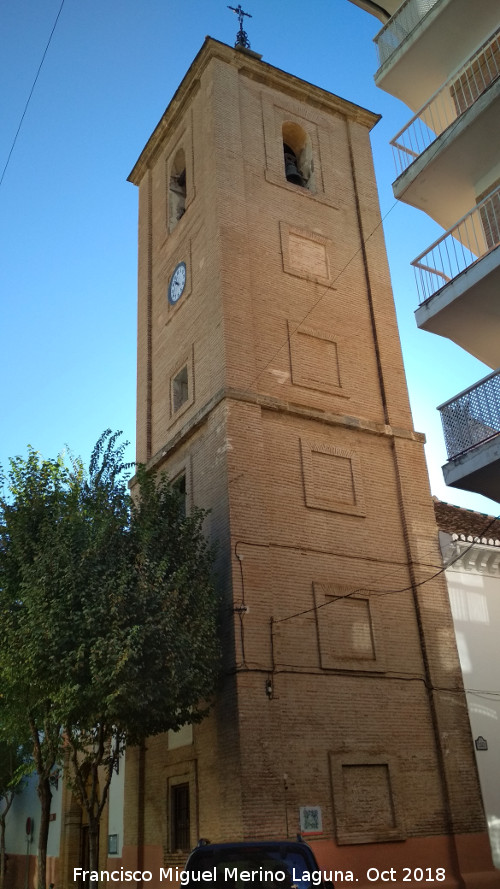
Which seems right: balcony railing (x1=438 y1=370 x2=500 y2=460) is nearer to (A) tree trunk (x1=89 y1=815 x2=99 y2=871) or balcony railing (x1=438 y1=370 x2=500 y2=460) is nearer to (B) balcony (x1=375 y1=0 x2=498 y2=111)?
(B) balcony (x1=375 y1=0 x2=498 y2=111)

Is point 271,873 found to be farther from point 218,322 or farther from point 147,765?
point 218,322

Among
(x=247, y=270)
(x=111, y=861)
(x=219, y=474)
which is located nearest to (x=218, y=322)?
(x=247, y=270)

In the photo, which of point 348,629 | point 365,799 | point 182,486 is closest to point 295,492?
point 348,629

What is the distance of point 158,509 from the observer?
15.5m

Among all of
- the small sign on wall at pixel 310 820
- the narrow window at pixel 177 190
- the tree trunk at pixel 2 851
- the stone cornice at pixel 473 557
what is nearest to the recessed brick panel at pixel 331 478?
the stone cornice at pixel 473 557

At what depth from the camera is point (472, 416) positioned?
11.9 meters

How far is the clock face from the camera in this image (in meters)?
20.7

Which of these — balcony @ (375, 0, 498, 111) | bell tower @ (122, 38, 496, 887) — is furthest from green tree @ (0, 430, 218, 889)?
balcony @ (375, 0, 498, 111)

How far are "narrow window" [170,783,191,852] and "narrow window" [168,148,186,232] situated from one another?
13.8 m

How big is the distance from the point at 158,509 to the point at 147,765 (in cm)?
539

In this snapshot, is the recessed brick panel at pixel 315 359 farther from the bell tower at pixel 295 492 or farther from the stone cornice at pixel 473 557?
the stone cornice at pixel 473 557

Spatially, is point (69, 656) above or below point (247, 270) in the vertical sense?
below

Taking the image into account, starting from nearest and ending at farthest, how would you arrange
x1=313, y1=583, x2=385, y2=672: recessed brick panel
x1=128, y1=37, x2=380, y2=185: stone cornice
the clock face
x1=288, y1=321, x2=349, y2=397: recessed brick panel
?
x1=313, y1=583, x2=385, y2=672: recessed brick panel → x1=288, y1=321, x2=349, y2=397: recessed brick panel → the clock face → x1=128, y1=37, x2=380, y2=185: stone cornice

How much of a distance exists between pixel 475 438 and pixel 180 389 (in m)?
9.64
